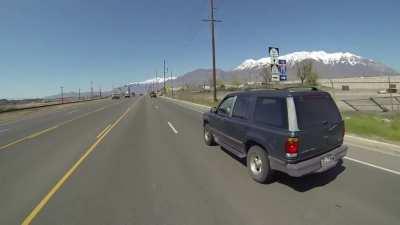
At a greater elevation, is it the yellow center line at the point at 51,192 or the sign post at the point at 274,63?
the sign post at the point at 274,63

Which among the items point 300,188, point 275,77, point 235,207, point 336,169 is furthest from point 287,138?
point 275,77

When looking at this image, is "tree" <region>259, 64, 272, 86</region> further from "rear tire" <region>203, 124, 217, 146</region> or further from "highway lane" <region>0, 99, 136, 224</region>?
"highway lane" <region>0, 99, 136, 224</region>

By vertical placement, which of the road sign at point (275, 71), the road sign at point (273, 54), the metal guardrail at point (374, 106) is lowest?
the metal guardrail at point (374, 106)

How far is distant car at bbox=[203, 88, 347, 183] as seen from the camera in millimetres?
5613

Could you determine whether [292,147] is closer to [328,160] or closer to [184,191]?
[328,160]

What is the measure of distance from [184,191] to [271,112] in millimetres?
2258

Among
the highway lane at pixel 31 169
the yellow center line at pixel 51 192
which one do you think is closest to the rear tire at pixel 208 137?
the yellow center line at pixel 51 192

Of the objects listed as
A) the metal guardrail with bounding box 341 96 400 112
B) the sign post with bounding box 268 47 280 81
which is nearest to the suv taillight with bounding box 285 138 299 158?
the sign post with bounding box 268 47 280 81

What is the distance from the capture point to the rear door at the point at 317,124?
5.70m

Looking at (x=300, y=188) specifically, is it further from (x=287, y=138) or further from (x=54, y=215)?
(x=54, y=215)

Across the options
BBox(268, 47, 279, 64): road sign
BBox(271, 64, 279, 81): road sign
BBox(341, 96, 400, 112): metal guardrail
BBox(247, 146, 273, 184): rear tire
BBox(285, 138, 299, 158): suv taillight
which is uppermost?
BBox(268, 47, 279, 64): road sign

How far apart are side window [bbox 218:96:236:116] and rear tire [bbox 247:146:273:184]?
1.64 metres

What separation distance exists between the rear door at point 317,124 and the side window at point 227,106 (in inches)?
93.2

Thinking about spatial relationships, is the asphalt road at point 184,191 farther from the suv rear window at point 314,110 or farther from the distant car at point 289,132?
the suv rear window at point 314,110
